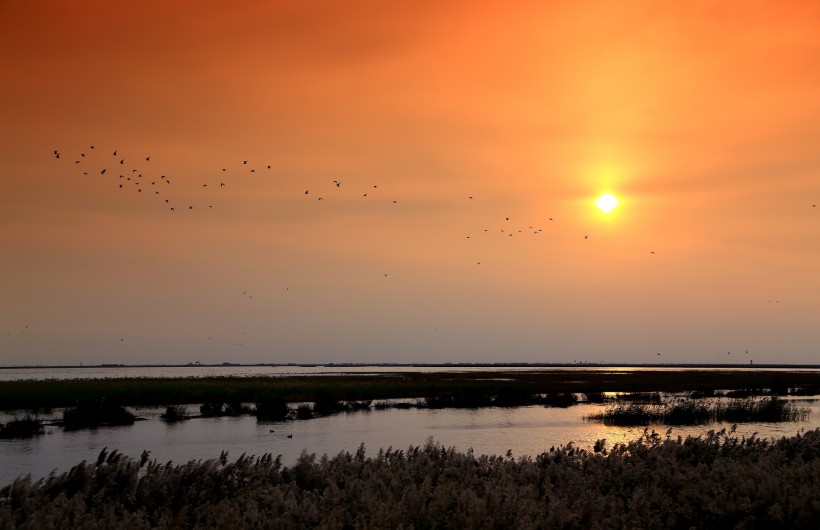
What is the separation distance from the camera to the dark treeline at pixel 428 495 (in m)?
11.5

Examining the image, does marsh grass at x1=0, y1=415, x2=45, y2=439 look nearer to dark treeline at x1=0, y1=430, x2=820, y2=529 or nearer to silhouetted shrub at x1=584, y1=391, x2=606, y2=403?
dark treeline at x1=0, y1=430, x2=820, y2=529

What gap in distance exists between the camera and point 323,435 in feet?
127

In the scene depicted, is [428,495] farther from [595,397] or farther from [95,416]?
[595,397]

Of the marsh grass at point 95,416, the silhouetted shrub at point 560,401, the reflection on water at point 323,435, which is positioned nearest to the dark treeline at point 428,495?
the reflection on water at point 323,435

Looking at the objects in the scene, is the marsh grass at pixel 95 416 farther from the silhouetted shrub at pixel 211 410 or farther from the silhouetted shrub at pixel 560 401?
the silhouetted shrub at pixel 560 401

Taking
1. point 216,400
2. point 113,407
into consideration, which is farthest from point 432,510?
point 216,400

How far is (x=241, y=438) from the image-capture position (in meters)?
37.3

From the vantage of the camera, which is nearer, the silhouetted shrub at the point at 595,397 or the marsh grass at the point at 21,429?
the marsh grass at the point at 21,429

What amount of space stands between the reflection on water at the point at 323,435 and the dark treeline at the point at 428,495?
1268 cm

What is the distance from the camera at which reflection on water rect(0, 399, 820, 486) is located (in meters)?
31.8

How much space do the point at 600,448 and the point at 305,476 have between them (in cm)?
839

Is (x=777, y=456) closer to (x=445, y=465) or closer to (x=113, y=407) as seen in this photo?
(x=445, y=465)

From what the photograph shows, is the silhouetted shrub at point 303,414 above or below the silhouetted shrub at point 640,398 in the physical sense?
above

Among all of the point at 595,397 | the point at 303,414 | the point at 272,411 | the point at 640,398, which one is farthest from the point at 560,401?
the point at 272,411
